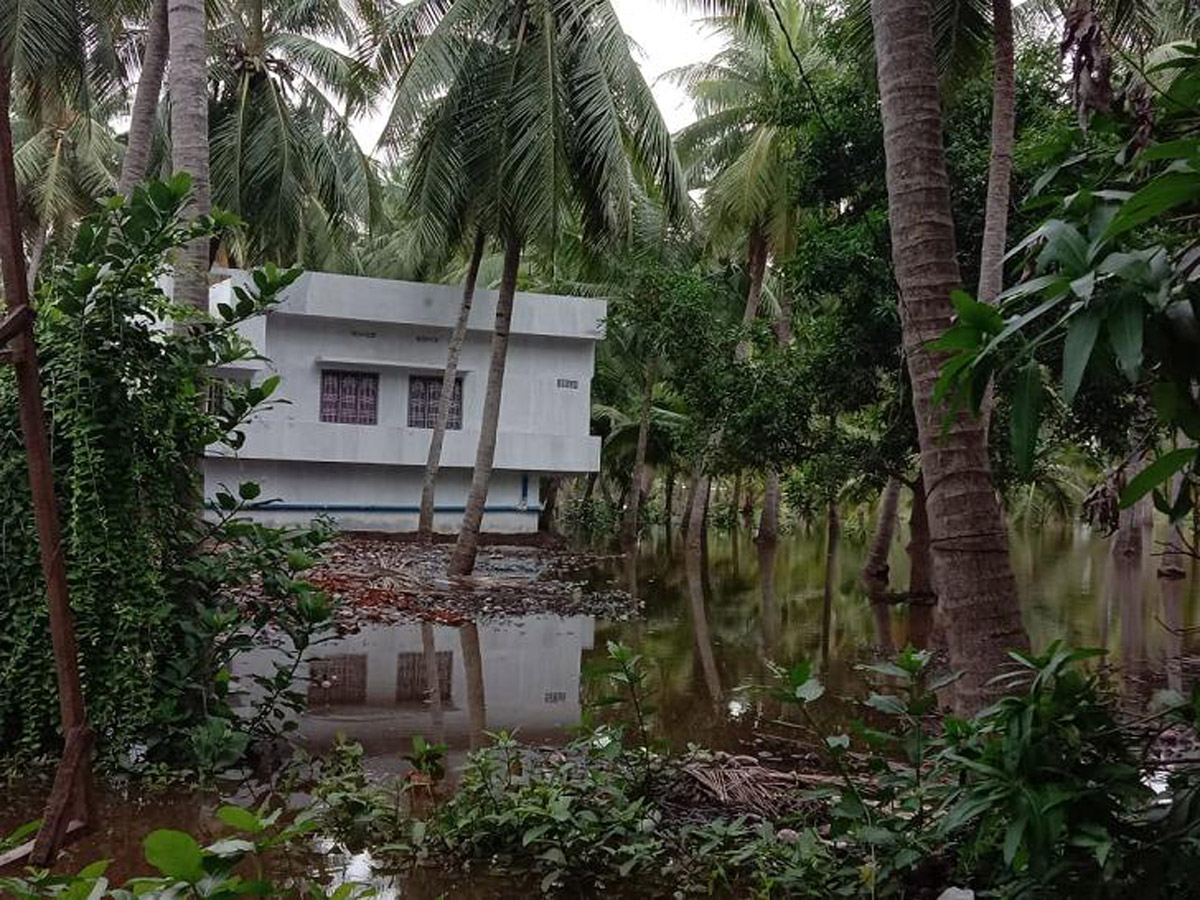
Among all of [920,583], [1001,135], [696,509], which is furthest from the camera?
[696,509]

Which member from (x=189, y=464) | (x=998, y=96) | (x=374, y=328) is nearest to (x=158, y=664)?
(x=189, y=464)

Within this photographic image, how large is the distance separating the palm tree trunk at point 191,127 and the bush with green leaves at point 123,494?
1357mm

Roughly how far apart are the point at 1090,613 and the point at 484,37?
444 inches

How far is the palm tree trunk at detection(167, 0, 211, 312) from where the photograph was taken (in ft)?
20.7

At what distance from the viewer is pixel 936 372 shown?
→ 4.00 m

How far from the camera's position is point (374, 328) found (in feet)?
75.1

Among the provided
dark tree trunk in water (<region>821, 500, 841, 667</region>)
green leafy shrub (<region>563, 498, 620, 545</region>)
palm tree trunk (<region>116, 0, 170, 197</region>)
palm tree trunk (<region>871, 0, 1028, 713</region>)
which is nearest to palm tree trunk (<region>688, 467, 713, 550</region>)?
green leafy shrub (<region>563, 498, 620, 545</region>)

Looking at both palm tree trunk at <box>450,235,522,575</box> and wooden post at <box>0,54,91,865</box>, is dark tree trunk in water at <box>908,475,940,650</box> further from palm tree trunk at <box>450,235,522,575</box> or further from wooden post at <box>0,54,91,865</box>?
wooden post at <box>0,54,91,865</box>

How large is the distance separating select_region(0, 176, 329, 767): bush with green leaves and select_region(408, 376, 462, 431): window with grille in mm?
18820

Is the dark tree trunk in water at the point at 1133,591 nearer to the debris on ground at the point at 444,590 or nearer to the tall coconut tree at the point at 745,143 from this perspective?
the debris on ground at the point at 444,590

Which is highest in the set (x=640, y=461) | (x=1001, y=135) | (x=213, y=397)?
(x=1001, y=135)

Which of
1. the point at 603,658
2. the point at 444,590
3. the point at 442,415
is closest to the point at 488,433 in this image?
the point at 444,590

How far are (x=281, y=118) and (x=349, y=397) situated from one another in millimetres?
6277

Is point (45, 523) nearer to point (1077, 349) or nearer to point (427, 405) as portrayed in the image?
point (1077, 349)
